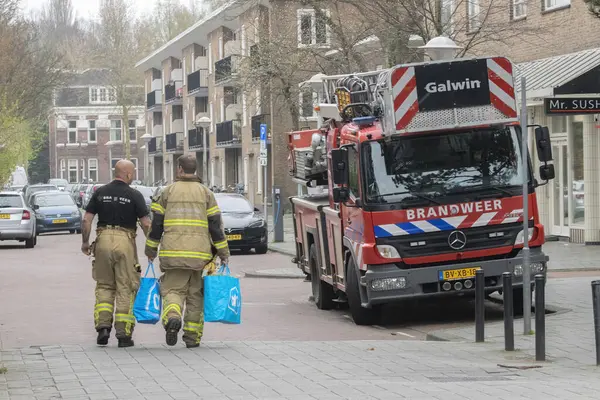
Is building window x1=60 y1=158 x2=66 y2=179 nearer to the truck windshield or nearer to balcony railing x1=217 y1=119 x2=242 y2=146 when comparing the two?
balcony railing x1=217 y1=119 x2=242 y2=146

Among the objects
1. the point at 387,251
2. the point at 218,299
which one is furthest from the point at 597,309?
the point at 387,251

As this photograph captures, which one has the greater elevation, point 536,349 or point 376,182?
point 376,182

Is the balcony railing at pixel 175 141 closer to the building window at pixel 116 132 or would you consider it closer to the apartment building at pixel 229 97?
the apartment building at pixel 229 97

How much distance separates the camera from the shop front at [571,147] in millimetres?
25578

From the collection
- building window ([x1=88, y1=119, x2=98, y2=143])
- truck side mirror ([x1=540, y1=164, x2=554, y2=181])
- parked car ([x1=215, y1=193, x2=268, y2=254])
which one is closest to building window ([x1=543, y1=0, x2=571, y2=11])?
parked car ([x1=215, y1=193, x2=268, y2=254])

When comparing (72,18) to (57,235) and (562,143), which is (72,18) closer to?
(57,235)

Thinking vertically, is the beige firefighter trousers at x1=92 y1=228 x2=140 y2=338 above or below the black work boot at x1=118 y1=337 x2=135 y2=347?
above

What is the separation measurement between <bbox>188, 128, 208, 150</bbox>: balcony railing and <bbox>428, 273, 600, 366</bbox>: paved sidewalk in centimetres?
5659

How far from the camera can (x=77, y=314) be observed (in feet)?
54.1

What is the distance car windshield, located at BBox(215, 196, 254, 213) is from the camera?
30.6m

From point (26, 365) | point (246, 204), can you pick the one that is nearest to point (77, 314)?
point (26, 365)

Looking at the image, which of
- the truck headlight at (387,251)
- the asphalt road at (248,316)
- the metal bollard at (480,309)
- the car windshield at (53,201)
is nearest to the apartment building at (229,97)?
the car windshield at (53,201)

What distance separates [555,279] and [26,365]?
10.4m

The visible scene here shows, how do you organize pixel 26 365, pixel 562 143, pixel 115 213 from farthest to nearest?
pixel 562 143 → pixel 115 213 → pixel 26 365
